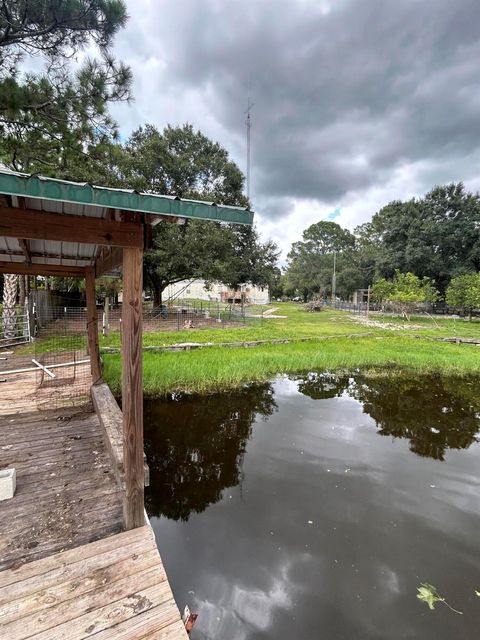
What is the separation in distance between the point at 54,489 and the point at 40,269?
332 centimetres

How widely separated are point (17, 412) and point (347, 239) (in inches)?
1961

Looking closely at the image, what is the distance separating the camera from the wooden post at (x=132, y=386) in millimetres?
2053

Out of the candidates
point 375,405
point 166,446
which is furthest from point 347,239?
point 166,446

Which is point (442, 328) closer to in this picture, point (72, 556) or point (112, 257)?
point (112, 257)

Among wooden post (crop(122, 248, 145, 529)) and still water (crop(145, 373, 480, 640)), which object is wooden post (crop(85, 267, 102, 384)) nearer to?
still water (crop(145, 373, 480, 640))

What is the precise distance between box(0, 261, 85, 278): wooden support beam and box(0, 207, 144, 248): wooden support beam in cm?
293

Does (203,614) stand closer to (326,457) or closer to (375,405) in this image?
(326,457)

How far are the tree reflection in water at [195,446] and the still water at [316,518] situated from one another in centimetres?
2

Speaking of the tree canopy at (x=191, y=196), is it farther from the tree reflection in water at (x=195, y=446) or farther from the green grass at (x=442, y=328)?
the tree reflection in water at (x=195, y=446)

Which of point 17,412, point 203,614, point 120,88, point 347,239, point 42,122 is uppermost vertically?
point 347,239

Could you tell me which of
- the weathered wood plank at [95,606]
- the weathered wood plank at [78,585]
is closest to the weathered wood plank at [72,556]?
the weathered wood plank at [78,585]

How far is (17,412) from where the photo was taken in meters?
4.21

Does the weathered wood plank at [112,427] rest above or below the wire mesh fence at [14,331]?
below

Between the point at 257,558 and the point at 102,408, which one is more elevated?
the point at 102,408
